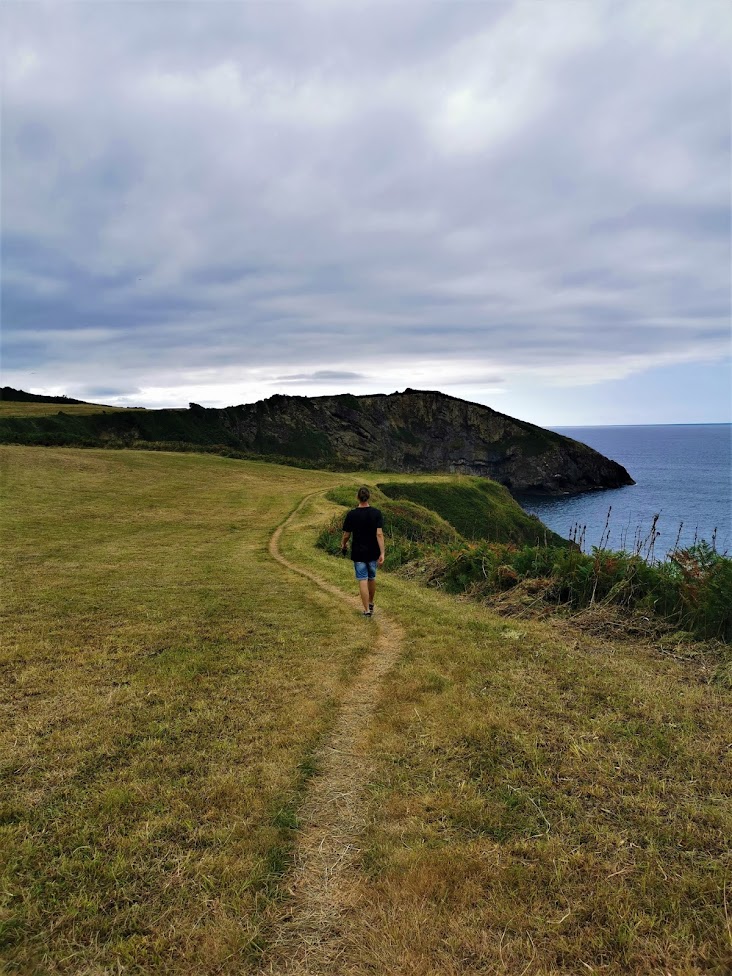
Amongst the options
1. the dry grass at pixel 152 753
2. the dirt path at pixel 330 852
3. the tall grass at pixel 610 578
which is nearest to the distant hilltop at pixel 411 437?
the dry grass at pixel 152 753

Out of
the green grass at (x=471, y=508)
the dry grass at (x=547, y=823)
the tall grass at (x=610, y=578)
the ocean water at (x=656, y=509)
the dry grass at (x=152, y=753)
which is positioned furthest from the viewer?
the ocean water at (x=656, y=509)

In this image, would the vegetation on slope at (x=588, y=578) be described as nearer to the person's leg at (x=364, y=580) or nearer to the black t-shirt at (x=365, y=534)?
the person's leg at (x=364, y=580)

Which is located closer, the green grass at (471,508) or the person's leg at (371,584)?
the person's leg at (371,584)

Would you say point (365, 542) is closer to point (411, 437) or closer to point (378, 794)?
point (378, 794)

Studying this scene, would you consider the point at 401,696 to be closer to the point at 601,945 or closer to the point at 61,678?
the point at 601,945

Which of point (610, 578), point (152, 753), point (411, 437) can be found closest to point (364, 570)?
point (610, 578)

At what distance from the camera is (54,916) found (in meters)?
4.44

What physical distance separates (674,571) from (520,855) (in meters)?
9.49

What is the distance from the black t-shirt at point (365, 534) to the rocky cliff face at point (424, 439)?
13247 cm

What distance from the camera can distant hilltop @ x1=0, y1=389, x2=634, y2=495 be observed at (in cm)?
14838

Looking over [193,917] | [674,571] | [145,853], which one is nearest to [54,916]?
[145,853]

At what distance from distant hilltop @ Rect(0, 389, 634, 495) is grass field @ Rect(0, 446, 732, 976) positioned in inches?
4799

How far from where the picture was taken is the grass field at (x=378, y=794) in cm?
423

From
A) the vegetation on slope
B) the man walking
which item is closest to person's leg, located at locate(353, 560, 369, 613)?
the man walking
